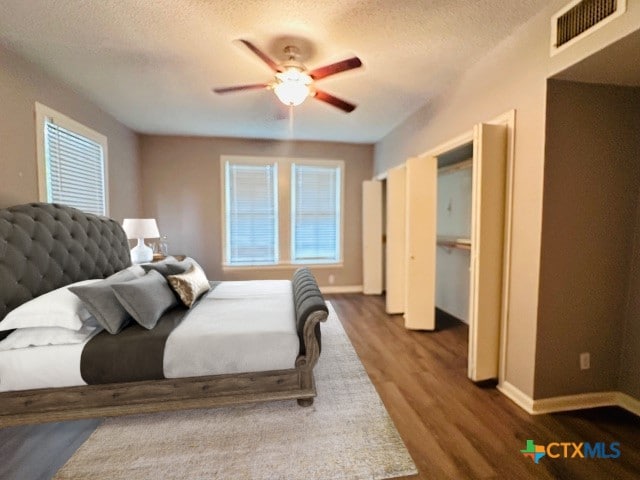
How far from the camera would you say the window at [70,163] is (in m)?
2.58

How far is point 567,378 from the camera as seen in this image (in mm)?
2035

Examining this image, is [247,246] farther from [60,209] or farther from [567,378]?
[567,378]

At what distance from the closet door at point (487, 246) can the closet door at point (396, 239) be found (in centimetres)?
161

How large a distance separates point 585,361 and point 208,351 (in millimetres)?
2658

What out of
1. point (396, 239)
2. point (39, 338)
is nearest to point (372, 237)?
point (396, 239)

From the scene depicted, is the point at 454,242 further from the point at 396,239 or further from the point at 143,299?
the point at 143,299

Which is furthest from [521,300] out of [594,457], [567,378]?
[594,457]

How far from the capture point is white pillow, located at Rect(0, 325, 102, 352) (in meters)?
1.72

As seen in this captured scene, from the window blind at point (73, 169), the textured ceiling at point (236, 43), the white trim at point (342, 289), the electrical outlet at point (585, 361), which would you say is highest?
the textured ceiling at point (236, 43)

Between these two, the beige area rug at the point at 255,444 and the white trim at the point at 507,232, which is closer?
the beige area rug at the point at 255,444

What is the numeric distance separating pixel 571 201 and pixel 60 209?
4027 millimetres

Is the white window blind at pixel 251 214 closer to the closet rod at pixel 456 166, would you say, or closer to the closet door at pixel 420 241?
the closet door at pixel 420 241

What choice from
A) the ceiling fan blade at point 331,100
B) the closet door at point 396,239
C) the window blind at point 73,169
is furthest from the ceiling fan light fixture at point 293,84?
the window blind at point 73,169

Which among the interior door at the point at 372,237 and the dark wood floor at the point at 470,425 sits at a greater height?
the interior door at the point at 372,237
